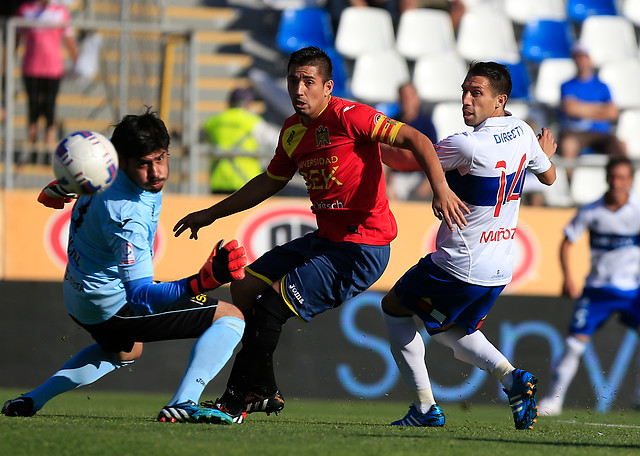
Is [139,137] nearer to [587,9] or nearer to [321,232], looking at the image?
[321,232]

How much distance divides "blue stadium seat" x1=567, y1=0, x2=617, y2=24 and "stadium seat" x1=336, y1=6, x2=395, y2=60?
3033 millimetres

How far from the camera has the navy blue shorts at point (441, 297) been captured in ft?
19.3

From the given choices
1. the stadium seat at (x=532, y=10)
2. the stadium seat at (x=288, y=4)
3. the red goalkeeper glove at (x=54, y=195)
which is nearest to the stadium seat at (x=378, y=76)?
the stadium seat at (x=288, y=4)

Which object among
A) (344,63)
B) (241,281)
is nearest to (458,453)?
(241,281)

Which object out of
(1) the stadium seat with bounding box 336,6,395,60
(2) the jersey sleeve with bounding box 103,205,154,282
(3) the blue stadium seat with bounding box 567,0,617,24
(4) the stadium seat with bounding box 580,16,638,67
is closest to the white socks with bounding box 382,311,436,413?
(2) the jersey sleeve with bounding box 103,205,154,282

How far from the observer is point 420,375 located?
19.9 feet

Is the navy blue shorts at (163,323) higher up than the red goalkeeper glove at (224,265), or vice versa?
the red goalkeeper glove at (224,265)

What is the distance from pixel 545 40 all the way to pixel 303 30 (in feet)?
11.9

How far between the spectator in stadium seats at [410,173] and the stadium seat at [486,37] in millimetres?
2588

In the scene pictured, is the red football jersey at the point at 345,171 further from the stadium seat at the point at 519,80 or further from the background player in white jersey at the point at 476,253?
the stadium seat at the point at 519,80

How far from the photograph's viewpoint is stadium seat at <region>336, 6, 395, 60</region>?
13539 mm

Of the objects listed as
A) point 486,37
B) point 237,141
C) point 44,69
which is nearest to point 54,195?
point 44,69

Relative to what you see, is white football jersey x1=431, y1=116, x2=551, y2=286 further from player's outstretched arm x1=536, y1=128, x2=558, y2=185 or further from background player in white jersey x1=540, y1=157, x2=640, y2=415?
background player in white jersey x1=540, y1=157, x2=640, y2=415

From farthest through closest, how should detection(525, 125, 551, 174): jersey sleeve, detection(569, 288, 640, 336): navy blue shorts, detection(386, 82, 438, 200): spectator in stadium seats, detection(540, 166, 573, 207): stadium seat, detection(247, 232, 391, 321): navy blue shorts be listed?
1. detection(540, 166, 573, 207): stadium seat
2. detection(386, 82, 438, 200): spectator in stadium seats
3. detection(569, 288, 640, 336): navy blue shorts
4. detection(525, 125, 551, 174): jersey sleeve
5. detection(247, 232, 391, 321): navy blue shorts
